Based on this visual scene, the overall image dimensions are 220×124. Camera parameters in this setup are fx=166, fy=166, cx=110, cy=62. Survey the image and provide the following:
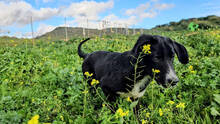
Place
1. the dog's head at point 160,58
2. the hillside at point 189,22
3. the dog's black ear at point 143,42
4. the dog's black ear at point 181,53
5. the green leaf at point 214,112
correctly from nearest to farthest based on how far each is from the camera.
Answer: the dog's head at point 160,58 < the dog's black ear at point 143,42 < the green leaf at point 214,112 < the dog's black ear at point 181,53 < the hillside at point 189,22

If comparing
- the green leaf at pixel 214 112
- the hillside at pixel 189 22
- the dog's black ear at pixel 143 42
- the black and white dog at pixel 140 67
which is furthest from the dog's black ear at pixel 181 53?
the hillside at pixel 189 22

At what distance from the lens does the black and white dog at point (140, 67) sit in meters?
2.09

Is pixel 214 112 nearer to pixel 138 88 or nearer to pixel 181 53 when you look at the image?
pixel 181 53

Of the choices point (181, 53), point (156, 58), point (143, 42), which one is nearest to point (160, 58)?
point (156, 58)

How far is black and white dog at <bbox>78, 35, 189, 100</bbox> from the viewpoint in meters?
2.09

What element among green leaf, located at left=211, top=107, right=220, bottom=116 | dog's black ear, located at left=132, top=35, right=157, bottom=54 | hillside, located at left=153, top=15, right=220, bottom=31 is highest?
hillside, located at left=153, top=15, right=220, bottom=31

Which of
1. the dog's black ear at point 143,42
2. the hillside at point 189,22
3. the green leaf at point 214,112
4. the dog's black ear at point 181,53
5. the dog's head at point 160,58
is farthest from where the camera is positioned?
the hillside at point 189,22

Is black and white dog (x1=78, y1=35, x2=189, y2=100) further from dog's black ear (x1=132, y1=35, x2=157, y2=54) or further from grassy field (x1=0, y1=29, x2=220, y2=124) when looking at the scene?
grassy field (x1=0, y1=29, x2=220, y2=124)

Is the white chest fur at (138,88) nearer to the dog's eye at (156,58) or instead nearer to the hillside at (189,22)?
the dog's eye at (156,58)

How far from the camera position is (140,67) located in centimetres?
204

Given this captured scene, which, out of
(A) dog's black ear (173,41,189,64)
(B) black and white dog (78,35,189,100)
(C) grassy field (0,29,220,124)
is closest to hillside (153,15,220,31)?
(C) grassy field (0,29,220,124)

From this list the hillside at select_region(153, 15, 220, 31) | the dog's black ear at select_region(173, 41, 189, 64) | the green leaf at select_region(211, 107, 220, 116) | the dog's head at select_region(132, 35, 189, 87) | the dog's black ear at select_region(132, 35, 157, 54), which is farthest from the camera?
the hillside at select_region(153, 15, 220, 31)

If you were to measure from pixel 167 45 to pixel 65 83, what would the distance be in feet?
8.37

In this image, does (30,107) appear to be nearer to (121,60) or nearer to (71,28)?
(121,60)
